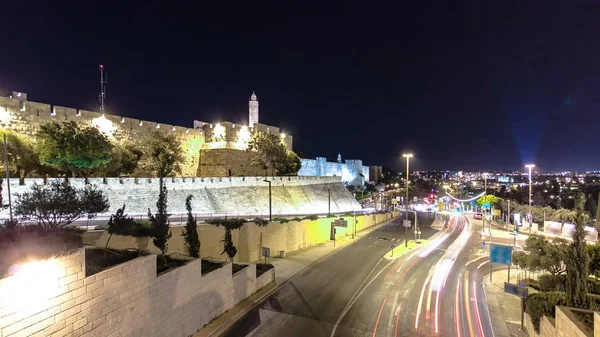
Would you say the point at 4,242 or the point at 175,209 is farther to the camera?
the point at 175,209

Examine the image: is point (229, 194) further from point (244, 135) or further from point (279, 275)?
point (244, 135)

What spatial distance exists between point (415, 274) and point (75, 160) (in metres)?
24.5

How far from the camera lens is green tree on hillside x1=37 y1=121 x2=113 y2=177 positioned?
2166 centimetres

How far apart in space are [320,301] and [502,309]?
800cm

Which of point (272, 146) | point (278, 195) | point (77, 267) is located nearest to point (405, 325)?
point (77, 267)

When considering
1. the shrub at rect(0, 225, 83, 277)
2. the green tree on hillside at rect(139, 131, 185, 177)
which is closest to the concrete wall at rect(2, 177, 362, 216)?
the green tree on hillside at rect(139, 131, 185, 177)

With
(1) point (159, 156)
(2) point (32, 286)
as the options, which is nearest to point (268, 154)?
(1) point (159, 156)

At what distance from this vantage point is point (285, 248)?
75.2ft

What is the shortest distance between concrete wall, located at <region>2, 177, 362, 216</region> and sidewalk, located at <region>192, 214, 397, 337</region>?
928 cm

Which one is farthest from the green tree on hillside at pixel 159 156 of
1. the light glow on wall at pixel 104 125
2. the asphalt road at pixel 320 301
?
the asphalt road at pixel 320 301

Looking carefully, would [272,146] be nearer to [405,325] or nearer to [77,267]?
[405,325]

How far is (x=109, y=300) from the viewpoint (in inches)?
279

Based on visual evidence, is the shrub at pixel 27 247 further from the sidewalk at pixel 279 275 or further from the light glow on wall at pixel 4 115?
the light glow on wall at pixel 4 115

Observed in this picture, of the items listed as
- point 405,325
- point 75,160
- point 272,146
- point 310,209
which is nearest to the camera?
point 405,325
